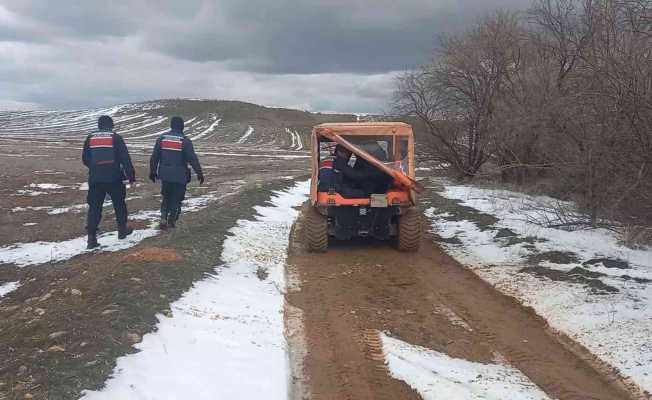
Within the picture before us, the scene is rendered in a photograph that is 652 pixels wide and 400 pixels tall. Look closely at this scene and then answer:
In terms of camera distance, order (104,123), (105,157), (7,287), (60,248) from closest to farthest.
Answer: (7,287) → (105,157) → (104,123) → (60,248)

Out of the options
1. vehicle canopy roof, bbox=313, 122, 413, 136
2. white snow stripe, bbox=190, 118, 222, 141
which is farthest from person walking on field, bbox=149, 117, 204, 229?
white snow stripe, bbox=190, 118, 222, 141

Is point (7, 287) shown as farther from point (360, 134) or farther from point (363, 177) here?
point (360, 134)

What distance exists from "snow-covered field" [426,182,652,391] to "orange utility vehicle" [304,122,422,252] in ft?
3.98

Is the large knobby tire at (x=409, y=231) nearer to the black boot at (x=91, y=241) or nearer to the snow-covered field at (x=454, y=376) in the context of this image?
the snow-covered field at (x=454, y=376)

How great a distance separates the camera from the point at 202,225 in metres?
10.7

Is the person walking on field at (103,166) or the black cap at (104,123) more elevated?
the black cap at (104,123)

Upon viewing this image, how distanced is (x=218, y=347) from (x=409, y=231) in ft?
17.0

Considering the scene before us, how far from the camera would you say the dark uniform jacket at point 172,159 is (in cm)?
952

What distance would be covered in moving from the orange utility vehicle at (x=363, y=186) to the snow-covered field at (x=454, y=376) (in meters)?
4.23

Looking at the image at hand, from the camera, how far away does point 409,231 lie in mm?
9680

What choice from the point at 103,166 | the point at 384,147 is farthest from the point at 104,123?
the point at 384,147

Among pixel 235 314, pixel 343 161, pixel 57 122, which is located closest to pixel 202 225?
pixel 343 161

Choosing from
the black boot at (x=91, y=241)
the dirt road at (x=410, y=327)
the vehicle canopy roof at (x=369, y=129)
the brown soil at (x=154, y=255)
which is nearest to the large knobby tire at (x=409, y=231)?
the dirt road at (x=410, y=327)

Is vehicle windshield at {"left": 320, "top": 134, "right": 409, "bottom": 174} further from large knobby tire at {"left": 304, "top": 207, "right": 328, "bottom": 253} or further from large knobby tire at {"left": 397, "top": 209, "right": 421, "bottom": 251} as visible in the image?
large knobby tire at {"left": 304, "top": 207, "right": 328, "bottom": 253}
